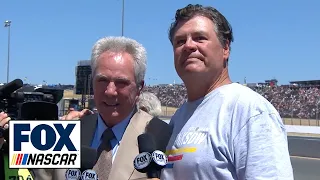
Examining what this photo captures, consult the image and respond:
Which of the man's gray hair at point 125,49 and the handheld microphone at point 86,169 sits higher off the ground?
the man's gray hair at point 125,49

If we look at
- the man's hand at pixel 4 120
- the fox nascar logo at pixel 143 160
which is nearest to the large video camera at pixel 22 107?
the man's hand at pixel 4 120

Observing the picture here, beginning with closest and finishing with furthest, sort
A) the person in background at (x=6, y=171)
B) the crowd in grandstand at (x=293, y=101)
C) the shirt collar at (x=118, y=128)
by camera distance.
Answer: the shirt collar at (x=118, y=128) → the person in background at (x=6, y=171) → the crowd in grandstand at (x=293, y=101)

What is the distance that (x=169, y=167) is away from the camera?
2.37 m

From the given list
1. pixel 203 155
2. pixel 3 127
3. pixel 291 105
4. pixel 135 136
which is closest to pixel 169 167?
pixel 203 155

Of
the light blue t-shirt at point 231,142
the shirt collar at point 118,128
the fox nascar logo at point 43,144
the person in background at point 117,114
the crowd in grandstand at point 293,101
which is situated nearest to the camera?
the light blue t-shirt at point 231,142

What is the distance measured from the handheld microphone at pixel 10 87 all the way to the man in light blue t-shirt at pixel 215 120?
95 centimetres

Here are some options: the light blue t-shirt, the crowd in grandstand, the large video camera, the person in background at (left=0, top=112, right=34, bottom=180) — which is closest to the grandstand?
the crowd in grandstand

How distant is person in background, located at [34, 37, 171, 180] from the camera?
8.81 ft

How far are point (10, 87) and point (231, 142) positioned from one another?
142cm

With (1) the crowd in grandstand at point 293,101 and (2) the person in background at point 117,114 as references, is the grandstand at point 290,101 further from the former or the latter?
(2) the person in background at point 117,114

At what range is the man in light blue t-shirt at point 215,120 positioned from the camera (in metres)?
2.05

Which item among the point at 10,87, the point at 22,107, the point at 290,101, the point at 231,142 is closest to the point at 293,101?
the point at 290,101

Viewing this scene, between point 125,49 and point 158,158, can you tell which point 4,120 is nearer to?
point 125,49

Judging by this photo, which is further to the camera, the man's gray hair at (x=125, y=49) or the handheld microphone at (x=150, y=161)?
the man's gray hair at (x=125, y=49)
